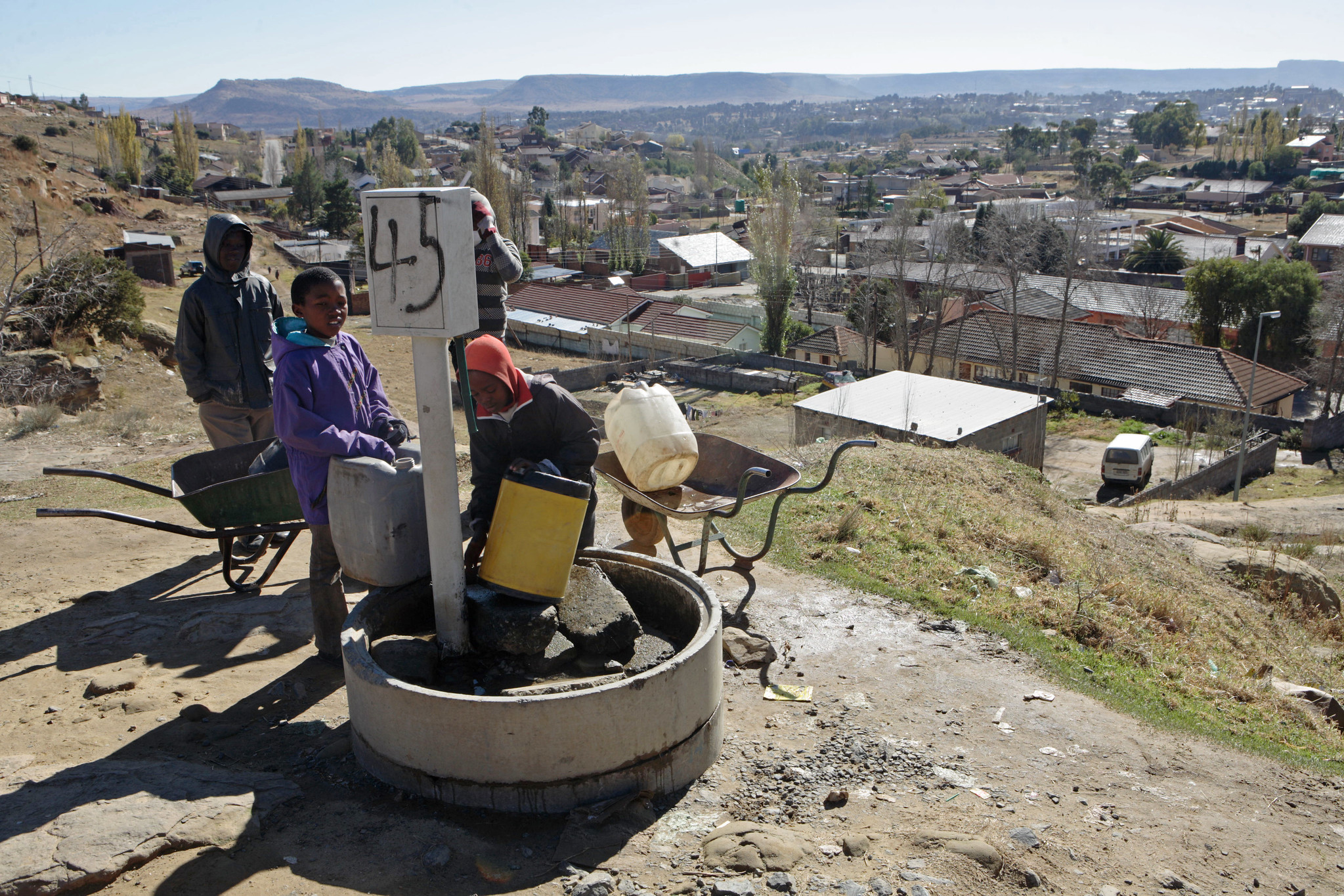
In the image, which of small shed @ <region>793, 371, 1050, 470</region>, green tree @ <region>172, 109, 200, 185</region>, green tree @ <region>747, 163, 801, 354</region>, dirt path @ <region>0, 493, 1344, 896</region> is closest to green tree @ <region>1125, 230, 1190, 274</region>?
green tree @ <region>747, 163, 801, 354</region>

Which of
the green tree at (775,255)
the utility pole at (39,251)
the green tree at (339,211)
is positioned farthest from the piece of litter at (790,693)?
the green tree at (339,211)

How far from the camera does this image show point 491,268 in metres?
3.91

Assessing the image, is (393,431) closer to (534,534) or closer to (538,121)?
(534,534)

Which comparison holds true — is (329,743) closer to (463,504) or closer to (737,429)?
(463,504)

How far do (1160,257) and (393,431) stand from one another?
53.0 meters

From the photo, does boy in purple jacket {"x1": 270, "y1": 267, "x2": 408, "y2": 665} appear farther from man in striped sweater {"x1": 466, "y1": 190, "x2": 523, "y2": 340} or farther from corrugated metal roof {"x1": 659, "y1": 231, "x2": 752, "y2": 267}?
corrugated metal roof {"x1": 659, "y1": 231, "x2": 752, "y2": 267}

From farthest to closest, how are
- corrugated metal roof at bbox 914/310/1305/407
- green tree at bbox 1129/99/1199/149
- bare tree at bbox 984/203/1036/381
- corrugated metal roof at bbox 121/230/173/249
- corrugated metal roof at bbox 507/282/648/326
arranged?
green tree at bbox 1129/99/1199/149
corrugated metal roof at bbox 507/282/648/326
bare tree at bbox 984/203/1036/381
corrugated metal roof at bbox 914/310/1305/407
corrugated metal roof at bbox 121/230/173/249

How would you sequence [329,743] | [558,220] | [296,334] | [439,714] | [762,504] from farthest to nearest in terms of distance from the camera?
[558,220] → [762,504] → [296,334] → [329,743] → [439,714]

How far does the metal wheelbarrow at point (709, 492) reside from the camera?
501 centimetres

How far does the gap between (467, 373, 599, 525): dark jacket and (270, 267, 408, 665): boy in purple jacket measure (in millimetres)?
405

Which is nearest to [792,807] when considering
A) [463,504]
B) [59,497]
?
[463,504]

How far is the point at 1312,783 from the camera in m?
3.95

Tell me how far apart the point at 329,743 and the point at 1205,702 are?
165 inches

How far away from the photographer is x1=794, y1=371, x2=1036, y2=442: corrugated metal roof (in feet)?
54.8
